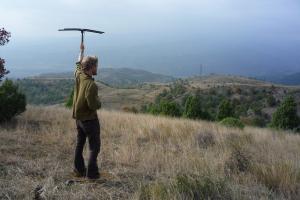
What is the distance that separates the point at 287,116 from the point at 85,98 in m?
16.4

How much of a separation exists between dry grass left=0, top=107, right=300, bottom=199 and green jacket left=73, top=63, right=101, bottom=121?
0.87 meters

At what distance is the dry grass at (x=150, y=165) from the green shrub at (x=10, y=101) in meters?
0.32

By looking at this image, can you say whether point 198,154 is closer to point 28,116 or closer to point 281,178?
point 281,178

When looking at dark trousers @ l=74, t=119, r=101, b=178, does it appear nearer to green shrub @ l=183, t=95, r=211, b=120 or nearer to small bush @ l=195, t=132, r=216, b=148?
small bush @ l=195, t=132, r=216, b=148

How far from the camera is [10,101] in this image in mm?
13484

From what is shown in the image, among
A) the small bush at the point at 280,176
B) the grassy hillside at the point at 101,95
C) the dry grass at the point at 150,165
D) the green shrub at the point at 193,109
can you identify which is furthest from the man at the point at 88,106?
the grassy hillside at the point at 101,95

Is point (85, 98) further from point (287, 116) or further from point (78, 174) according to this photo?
point (287, 116)

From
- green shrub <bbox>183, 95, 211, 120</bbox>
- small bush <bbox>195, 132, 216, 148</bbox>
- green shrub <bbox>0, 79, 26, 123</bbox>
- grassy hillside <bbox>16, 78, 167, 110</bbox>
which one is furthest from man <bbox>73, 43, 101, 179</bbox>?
grassy hillside <bbox>16, 78, 167, 110</bbox>

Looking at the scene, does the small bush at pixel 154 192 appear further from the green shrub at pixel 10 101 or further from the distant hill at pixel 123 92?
the distant hill at pixel 123 92

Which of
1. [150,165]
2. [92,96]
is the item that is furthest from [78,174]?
[150,165]

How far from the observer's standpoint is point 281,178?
24.3 ft

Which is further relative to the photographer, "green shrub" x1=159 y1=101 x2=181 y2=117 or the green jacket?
"green shrub" x1=159 y1=101 x2=181 y2=117

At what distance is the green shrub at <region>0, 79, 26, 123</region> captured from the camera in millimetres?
13109

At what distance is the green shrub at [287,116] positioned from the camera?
21.8 metres
